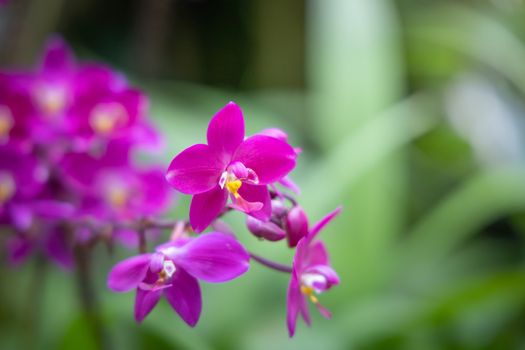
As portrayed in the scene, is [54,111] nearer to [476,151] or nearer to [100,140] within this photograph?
[100,140]

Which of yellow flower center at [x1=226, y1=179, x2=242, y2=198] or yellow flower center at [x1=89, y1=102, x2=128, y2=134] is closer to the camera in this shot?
yellow flower center at [x1=226, y1=179, x2=242, y2=198]

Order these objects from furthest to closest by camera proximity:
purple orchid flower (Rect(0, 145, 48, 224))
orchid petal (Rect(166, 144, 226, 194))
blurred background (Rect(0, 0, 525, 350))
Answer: blurred background (Rect(0, 0, 525, 350)) < purple orchid flower (Rect(0, 145, 48, 224)) < orchid petal (Rect(166, 144, 226, 194))

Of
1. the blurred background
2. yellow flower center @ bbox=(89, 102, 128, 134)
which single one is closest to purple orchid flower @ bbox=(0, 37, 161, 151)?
yellow flower center @ bbox=(89, 102, 128, 134)

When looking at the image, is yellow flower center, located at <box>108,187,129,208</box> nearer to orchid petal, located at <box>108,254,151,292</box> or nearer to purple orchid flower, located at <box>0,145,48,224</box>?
purple orchid flower, located at <box>0,145,48,224</box>

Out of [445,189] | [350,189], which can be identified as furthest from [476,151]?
[350,189]

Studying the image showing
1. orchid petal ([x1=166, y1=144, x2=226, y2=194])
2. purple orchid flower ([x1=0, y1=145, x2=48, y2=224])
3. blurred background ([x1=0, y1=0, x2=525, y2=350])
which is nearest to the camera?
orchid petal ([x1=166, y1=144, x2=226, y2=194])
